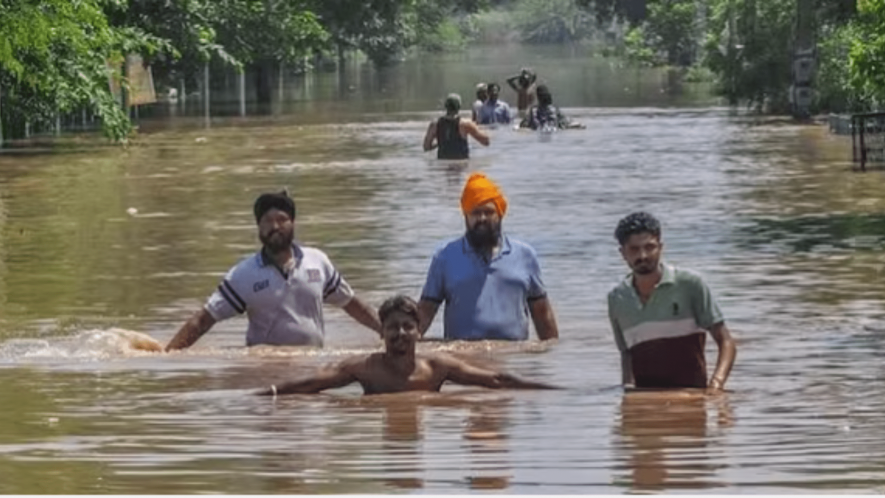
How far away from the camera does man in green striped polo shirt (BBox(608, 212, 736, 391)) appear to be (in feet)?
39.1

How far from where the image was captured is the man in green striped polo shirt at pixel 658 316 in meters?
11.9

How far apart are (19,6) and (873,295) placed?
1515 cm

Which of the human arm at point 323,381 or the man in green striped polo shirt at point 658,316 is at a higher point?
the man in green striped polo shirt at point 658,316

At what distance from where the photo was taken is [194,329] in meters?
15.0

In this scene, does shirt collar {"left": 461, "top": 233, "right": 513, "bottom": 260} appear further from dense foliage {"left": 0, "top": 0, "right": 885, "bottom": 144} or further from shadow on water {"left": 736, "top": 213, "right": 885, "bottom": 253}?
shadow on water {"left": 736, "top": 213, "right": 885, "bottom": 253}

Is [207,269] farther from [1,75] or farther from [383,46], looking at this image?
[383,46]

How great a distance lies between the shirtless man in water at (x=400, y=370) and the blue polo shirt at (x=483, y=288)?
1337 mm

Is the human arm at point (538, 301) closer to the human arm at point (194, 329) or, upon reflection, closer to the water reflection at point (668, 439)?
the human arm at point (194, 329)

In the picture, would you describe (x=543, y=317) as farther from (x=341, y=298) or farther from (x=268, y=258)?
(x=268, y=258)

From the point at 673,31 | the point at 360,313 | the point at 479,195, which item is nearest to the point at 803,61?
the point at 360,313

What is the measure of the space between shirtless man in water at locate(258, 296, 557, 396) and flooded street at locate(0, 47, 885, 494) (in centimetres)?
9

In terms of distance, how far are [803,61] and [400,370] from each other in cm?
3999

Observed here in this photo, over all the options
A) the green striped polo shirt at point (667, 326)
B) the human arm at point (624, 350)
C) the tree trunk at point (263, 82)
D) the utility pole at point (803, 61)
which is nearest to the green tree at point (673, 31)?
the tree trunk at point (263, 82)

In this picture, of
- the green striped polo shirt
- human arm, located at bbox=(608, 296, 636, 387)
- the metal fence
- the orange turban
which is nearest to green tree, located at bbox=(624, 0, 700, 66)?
the metal fence
